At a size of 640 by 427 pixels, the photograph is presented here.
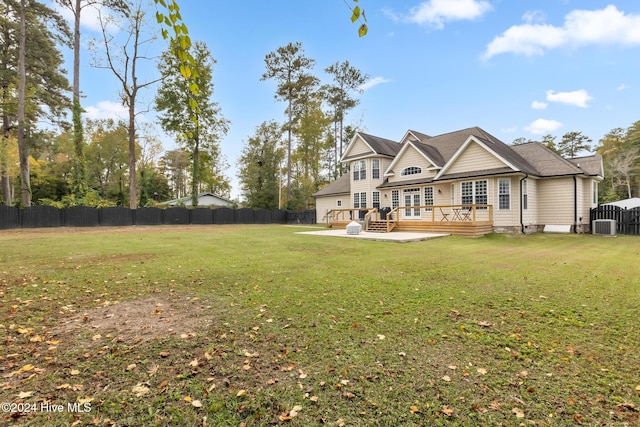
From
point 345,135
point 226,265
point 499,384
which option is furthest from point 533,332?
point 345,135

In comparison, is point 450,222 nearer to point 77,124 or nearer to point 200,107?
point 200,107

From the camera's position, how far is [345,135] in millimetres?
36500

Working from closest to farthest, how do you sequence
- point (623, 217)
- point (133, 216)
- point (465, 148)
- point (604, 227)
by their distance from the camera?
point (604, 227), point (623, 217), point (465, 148), point (133, 216)

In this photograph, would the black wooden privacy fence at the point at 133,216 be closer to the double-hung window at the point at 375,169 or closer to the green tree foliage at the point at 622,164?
the double-hung window at the point at 375,169

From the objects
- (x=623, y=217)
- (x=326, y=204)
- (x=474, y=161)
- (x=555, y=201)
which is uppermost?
(x=474, y=161)

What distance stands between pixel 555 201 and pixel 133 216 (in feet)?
92.7

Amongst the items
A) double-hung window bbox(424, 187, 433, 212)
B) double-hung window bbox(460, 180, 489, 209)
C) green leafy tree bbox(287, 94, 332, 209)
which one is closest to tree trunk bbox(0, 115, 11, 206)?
green leafy tree bbox(287, 94, 332, 209)

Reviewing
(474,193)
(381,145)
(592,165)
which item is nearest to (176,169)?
(381,145)

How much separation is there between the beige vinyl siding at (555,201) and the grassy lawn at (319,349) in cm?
1173

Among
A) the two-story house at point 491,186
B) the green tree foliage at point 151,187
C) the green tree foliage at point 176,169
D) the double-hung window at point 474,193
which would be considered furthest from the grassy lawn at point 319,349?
the green tree foliage at point 176,169

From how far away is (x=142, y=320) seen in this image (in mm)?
3578

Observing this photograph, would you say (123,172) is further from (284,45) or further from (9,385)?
(9,385)

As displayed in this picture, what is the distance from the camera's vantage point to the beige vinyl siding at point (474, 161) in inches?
Result: 607

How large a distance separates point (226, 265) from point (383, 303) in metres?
4.10
